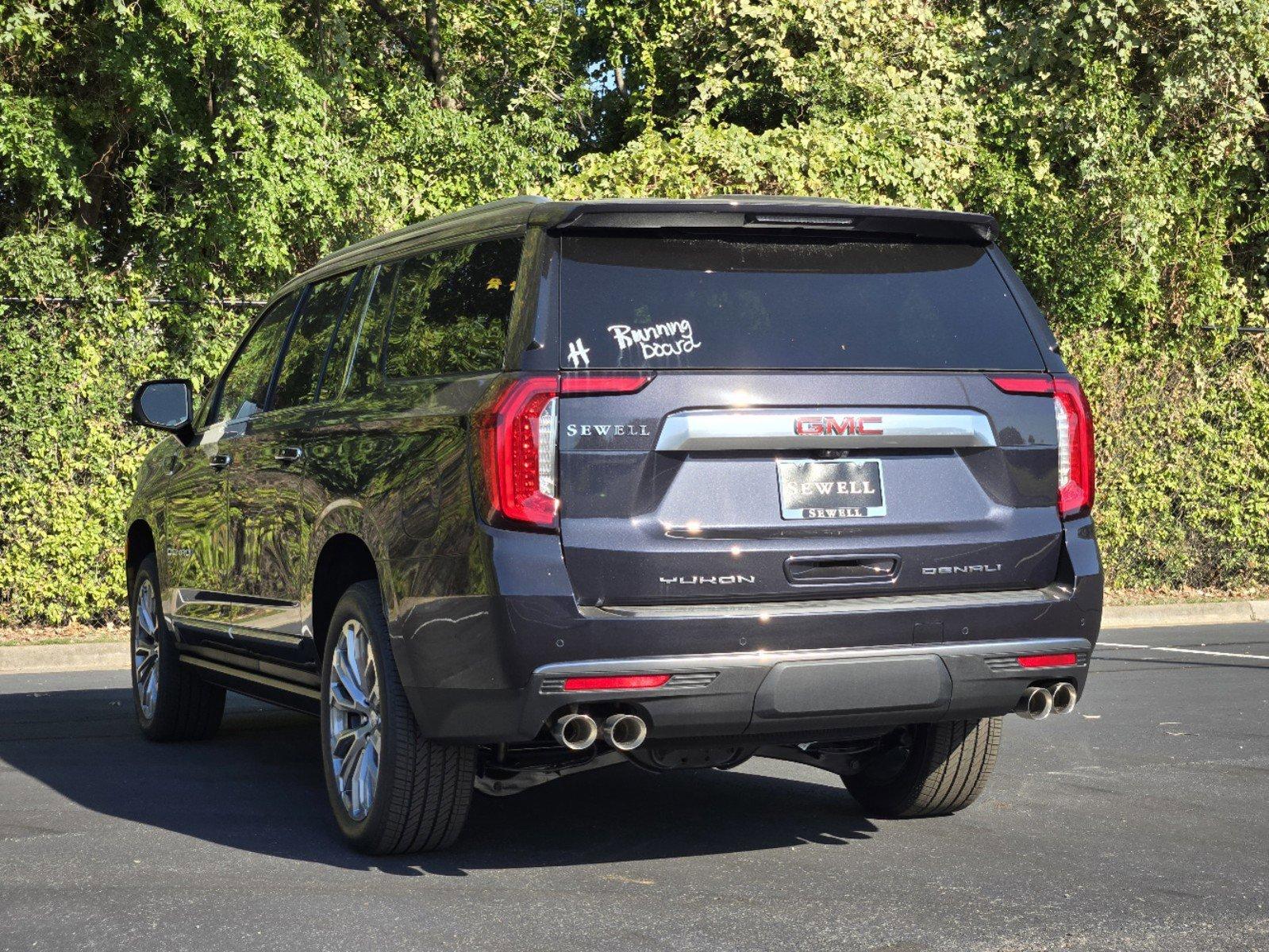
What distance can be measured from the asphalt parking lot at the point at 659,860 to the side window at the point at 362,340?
155 centimetres

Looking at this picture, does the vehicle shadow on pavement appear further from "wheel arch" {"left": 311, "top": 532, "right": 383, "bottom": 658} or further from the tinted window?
the tinted window

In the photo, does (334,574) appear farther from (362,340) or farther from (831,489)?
(831,489)

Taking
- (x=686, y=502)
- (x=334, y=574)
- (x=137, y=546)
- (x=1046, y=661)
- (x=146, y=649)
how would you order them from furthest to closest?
(x=137, y=546), (x=146, y=649), (x=334, y=574), (x=1046, y=661), (x=686, y=502)

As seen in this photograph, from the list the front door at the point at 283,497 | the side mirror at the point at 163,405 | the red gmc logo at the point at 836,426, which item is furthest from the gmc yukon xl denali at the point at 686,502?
the side mirror at the point at 163,405

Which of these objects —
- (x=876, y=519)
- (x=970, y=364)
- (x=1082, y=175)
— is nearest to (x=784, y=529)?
(x=876, y=519)

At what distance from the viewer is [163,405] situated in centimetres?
748

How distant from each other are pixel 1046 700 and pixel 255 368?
3590 millimetres

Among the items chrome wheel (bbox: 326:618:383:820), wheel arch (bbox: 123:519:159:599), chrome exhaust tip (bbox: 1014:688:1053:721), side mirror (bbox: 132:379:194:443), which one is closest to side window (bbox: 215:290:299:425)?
side mirror (bbox: 132:379:194:443)

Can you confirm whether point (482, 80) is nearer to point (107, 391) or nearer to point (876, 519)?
point (107, 391)

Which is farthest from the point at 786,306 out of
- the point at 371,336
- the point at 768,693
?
the point at 371,336

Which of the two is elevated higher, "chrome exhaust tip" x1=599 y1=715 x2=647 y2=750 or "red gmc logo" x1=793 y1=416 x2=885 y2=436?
"red gmc logo" x1=793 y1=416 x2=885 y2=436

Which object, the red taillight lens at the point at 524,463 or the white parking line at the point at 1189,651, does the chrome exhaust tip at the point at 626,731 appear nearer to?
the red taillight lens at the point at 524,463

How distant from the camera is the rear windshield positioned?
4.98 m

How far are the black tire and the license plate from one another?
1.24 metres
